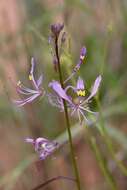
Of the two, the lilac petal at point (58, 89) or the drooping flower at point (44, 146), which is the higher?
the lilac petal at point (58, 89)

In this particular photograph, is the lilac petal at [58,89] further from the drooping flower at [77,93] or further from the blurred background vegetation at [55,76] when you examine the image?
the blurred background vegetation at [55,76]

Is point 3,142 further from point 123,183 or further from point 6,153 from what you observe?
point 123,183

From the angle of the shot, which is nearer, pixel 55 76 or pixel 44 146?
pixel 44 146

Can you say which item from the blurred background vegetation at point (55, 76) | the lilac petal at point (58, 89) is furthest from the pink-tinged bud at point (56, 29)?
the blurred background vegetation at point (55, 76)

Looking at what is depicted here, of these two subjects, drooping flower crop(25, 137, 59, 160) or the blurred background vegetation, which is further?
the blurred background vegetation

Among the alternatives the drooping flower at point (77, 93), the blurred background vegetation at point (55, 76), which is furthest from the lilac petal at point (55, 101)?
the blurred background vegetation at point (55, 76)

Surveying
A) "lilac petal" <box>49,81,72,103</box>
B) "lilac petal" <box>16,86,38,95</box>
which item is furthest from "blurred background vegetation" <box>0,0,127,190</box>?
"lilac petal" <box>49,81,72,103</box>

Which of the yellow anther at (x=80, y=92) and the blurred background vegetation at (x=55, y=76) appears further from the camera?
the blurred background vegetation at (x=55, y=76)

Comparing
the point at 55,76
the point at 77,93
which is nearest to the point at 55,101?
the point at 77,93

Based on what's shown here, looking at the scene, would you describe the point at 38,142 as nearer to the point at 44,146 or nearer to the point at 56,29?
the point at 44,146

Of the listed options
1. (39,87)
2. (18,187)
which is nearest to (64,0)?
(18,187)

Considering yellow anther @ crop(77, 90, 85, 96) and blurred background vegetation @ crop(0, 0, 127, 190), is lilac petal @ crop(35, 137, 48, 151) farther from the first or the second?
blurred background vegetation @ crop(0, 0, 127, 190)

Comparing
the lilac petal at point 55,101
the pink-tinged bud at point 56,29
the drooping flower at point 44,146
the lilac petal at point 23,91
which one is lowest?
the drooping flower at point 44,146
